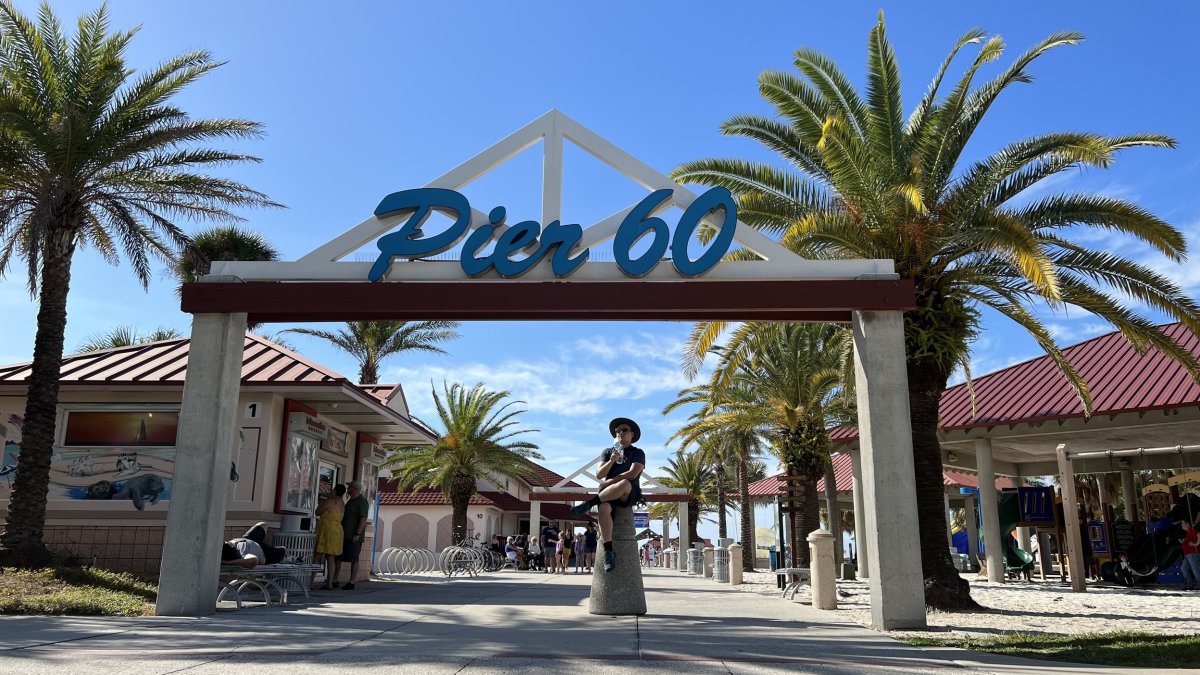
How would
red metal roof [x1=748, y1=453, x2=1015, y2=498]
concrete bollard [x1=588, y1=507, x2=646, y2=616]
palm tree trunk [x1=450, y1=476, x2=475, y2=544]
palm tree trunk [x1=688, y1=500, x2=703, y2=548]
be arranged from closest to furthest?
concrete bollard [x1=588, y1=507, x2=646, y2=616], palm tree trunk [x1=450, y1=476, x2=475, y2=544], red metal roof [x1=748, y1=453, x2=1015, y2=498], palm tree trunk [x1=688, y1=500, x2=703, y2=548]

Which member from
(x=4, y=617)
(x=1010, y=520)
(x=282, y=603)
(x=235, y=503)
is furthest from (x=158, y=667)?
(x=1010, y=520)

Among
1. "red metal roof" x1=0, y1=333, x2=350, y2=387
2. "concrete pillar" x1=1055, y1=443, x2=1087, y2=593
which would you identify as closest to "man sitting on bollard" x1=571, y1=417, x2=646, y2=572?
"red metal roof" x1=0, y1=333, x2=350, y2=387

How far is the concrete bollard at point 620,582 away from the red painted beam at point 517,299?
2486mm

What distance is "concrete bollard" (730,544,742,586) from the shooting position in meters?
20.0

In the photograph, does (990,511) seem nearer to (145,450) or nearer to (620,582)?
(620,582)

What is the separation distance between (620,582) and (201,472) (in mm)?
4953

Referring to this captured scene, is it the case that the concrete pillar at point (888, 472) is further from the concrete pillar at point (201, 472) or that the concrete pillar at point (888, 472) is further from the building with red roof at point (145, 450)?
the building with red roof at point (145, 450)

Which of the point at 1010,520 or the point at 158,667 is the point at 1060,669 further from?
the point at 1010,520

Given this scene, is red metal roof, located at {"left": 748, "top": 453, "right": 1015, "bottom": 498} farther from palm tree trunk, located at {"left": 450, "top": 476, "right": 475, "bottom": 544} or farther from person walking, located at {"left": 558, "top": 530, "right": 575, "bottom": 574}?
palm tree trunk, located at {"left": 450, "top": 476, "right": 475, "bottom": 544}

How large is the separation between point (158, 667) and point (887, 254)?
10.5 meters

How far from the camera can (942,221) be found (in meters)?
12.4

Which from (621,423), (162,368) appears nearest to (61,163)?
(162,368)

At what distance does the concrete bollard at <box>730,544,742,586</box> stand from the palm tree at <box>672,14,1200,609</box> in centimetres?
818

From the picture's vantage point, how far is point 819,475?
2238 centimetres
